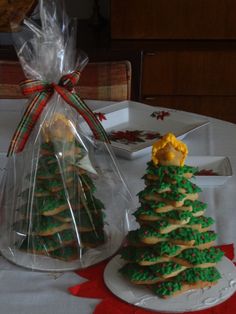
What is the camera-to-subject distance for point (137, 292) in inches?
29.0

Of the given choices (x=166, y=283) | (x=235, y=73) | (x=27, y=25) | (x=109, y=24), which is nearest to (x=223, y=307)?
(x=166, y=283)

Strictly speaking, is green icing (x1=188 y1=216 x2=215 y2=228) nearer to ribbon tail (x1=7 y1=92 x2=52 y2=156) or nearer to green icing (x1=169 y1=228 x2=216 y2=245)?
green icing (x1=169 y1=228 x2=216 y2=245)

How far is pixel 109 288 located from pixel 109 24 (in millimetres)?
1922

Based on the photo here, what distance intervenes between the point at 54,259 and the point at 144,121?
0.62 meters

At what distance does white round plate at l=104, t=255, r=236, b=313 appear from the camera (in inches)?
28.0

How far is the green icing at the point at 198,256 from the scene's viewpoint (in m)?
0.72

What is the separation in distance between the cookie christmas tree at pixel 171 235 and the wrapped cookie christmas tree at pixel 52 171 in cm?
9

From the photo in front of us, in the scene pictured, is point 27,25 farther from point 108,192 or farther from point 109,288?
point 109,288

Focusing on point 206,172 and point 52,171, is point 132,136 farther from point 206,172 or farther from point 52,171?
point 52,171

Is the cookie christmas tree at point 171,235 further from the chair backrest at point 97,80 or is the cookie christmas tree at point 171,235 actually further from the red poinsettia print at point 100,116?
the chair backrest at point 97,80

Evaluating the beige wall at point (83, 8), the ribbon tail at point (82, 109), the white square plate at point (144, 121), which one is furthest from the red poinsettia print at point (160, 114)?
the beige wall at point (83, 8)

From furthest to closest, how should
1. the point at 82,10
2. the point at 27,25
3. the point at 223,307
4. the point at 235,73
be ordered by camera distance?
1. the point at 82,10
2. the point at 235,73
3. the point at 27,25
4. the point at 223,307

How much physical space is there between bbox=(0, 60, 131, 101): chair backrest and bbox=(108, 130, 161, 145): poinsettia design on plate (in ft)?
1.34

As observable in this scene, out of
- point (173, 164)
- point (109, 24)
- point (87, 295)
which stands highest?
point (109, 24)
